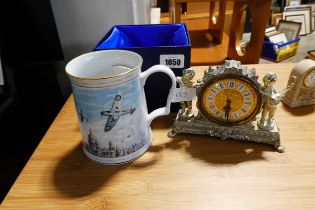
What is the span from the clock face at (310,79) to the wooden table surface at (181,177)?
8 centimetres

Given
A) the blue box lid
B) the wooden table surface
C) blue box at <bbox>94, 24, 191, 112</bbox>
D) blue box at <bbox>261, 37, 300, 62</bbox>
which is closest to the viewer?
the wooden table surface

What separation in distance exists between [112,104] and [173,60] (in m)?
0.18

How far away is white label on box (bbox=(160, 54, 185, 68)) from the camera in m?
0.51

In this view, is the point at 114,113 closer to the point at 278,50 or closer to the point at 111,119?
the point at 111,119

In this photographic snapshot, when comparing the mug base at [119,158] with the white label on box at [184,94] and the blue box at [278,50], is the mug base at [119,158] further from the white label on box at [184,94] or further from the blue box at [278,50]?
the blue box at [278,50]

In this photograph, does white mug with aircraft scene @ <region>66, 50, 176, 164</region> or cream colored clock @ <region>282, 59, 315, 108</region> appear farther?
cream colored clock @ <region>282, 59, 315, 108</region>

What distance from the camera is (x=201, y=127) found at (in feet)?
1.68

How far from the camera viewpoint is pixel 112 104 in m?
0.41

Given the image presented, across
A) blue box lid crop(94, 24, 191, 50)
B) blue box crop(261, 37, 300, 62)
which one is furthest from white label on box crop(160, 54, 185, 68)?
blue box crop(261, 37, 300, 62)

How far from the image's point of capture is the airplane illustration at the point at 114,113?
0.41 m

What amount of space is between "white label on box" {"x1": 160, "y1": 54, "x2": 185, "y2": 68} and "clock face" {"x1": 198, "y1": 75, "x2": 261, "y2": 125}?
0.27 ft

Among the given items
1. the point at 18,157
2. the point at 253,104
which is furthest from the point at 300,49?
the point at 18,157

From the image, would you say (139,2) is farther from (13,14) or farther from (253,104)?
(253,104)

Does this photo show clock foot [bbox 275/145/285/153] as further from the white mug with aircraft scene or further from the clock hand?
the white mug with aircraft scene
